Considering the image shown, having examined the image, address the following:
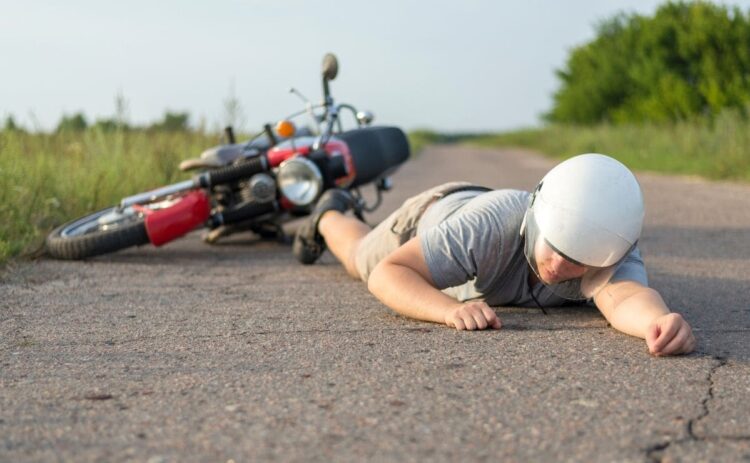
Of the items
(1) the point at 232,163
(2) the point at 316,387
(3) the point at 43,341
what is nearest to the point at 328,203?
(1) the point at 232,163

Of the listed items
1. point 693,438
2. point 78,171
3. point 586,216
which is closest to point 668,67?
point 78,171

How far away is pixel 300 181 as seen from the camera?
6777 mm

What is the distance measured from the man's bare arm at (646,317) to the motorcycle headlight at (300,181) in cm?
292

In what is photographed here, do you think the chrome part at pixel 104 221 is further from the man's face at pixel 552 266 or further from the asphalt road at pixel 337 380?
the man's face at pixel 552 266

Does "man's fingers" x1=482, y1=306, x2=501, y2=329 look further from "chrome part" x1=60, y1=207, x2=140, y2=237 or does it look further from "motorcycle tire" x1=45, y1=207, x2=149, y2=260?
"chrome part" x1=60, y1=207, x2=140, y2=237

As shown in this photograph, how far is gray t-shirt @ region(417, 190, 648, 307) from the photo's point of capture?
418 cm

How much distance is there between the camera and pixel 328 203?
6195mm

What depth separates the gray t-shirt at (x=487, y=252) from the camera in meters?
4.18

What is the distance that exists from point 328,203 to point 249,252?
3.81 feet

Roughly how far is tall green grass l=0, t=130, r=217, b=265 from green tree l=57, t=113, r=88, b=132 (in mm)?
102

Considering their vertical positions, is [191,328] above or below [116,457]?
below

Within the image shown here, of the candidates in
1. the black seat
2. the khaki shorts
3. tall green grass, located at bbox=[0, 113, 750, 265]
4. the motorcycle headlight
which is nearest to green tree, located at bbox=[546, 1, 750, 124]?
tall green grass, located at bbox=[0, 113, 750, 265]

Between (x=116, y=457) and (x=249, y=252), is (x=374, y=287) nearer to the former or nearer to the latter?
(x=116, y=457)

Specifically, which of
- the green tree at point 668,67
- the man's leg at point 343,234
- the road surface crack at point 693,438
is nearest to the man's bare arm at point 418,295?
the road surface crack at point 693,438
